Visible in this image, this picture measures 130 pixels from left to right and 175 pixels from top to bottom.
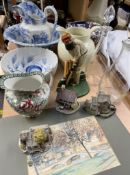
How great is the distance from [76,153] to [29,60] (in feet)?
1.19

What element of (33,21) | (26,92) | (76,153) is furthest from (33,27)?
(76,153)

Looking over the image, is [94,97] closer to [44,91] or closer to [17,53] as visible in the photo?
[44,91]

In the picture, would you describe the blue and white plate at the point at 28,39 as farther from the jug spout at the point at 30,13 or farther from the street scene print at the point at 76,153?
the street scene print at the point at 76,153

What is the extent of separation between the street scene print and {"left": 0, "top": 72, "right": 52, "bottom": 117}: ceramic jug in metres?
0.07

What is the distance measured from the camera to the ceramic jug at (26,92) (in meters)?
0.50

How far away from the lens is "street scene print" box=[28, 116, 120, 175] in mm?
437

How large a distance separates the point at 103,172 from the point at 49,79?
11.9 inches

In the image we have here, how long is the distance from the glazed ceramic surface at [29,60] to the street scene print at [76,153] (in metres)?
0.22

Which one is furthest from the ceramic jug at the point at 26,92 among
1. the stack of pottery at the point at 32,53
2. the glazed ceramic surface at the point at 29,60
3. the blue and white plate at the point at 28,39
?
the blue and white plate at the point at 28,39

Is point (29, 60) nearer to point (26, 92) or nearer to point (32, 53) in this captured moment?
point (32, 53)

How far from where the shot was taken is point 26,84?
1.80 feet

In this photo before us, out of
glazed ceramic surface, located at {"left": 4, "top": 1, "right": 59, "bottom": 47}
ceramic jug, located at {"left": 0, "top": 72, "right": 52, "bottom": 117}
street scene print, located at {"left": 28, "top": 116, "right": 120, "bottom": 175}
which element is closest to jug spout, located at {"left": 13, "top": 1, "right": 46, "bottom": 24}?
glazed ceramic surface, located at {"left": 4, "top": 1, "right": 59, "bottom": 47}

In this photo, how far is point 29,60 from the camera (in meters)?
0.71

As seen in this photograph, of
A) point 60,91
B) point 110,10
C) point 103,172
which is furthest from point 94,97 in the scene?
point 110,10
